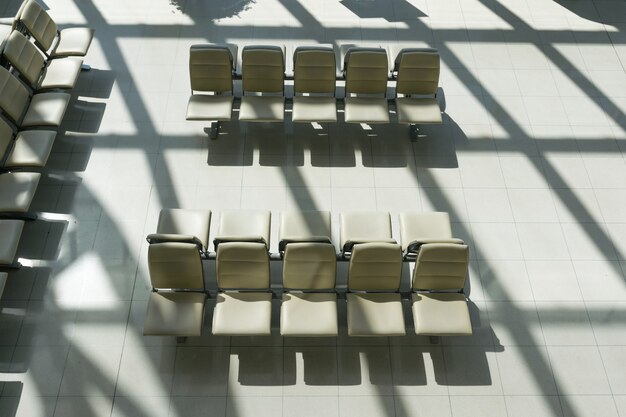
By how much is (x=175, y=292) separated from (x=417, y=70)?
3463 mm

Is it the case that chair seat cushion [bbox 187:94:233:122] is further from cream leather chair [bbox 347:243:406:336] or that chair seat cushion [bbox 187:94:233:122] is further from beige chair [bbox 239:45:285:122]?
cream leather chair [bbox 347:243:406:336]

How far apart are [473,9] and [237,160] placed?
13.6 feet

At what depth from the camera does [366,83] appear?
6.14 m

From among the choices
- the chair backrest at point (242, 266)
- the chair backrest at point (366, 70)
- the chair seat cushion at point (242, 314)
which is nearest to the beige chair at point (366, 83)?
the chair backrest at point (366, 70)

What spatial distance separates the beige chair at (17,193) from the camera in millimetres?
5227

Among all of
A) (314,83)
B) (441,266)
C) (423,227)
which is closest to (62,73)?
(314,83)

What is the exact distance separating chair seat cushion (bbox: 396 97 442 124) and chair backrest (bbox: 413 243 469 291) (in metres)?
1.86

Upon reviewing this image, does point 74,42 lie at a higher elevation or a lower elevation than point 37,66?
higher

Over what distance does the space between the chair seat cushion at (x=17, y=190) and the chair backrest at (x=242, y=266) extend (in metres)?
2.09

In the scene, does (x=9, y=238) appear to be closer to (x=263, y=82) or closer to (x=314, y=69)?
(x=263, y=82)

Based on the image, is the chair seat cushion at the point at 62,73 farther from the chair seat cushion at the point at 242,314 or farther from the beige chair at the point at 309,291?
the beige chair at the point at 309,291

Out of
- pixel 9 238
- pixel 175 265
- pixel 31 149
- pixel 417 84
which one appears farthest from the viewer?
pixel 417 84

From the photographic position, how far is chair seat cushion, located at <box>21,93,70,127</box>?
586 centimetres

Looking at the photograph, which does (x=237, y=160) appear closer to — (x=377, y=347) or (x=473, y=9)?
(x=377, y=347)
